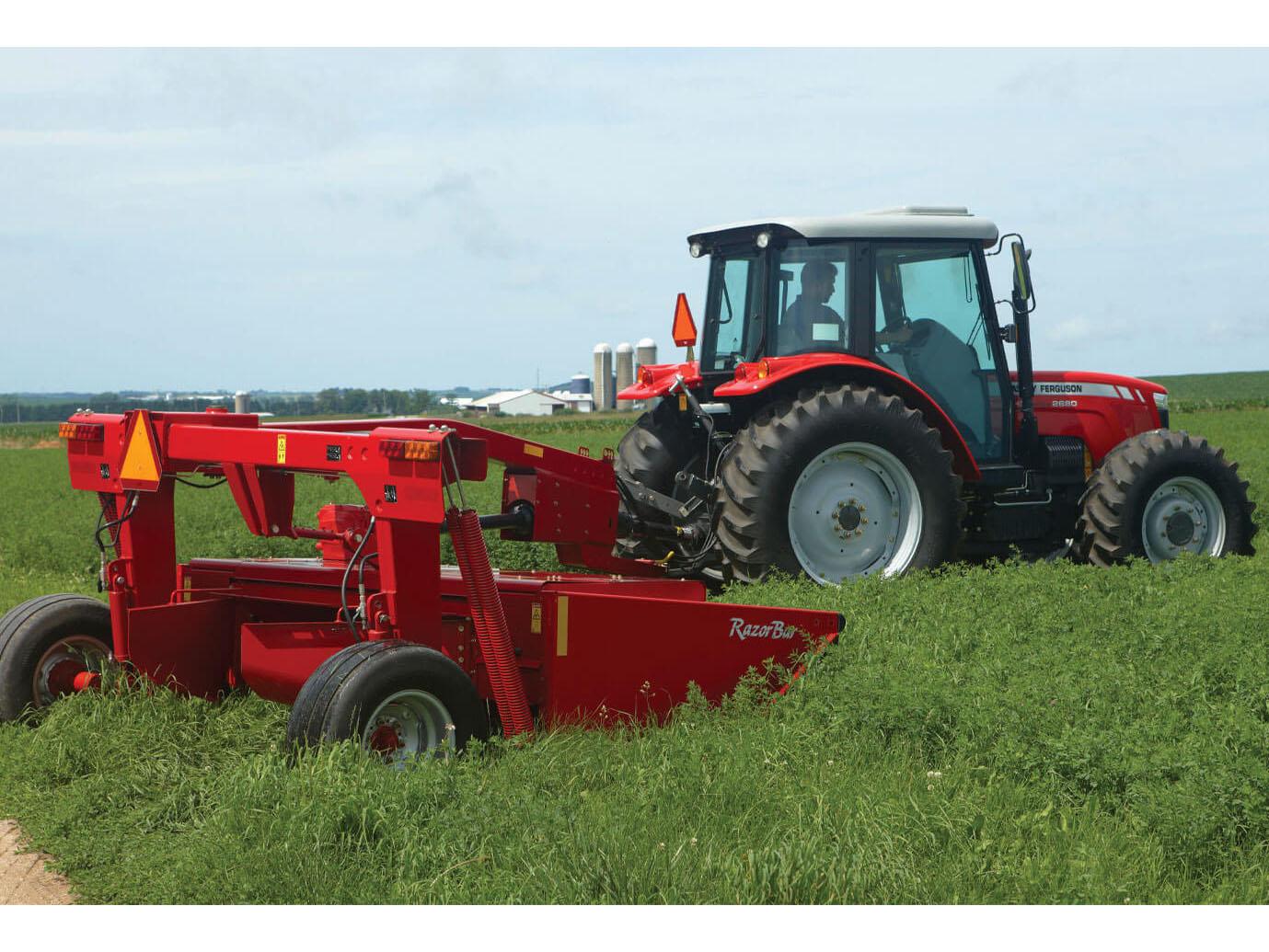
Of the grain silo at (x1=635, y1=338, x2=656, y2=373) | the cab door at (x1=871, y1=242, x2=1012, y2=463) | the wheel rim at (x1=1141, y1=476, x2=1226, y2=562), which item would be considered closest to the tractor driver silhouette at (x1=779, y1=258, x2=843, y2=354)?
the cab door at (x1=871, y1=242, x2=1012, y2=463)

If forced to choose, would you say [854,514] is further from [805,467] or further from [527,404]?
[527,404]

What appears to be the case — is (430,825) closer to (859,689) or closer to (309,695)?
(309,695)

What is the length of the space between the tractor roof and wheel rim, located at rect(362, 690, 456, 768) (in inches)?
167

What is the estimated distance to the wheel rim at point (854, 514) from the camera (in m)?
7.41

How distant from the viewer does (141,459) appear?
569cm

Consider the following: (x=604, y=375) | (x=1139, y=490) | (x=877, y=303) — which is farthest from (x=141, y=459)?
(x=604, y=375)

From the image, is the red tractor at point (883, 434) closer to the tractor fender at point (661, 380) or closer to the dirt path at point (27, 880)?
the tractor fender at point (661, 380)

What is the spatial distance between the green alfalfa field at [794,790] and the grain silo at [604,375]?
62.2 meters

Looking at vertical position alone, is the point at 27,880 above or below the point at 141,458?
below

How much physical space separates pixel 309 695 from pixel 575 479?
86.5 inches

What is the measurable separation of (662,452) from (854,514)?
148cm

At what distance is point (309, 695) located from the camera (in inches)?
179

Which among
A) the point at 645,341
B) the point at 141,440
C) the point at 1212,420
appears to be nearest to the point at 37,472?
the point at 141,440

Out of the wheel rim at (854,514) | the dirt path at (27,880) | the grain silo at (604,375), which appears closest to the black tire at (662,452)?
the wheel rim at (854,514)
